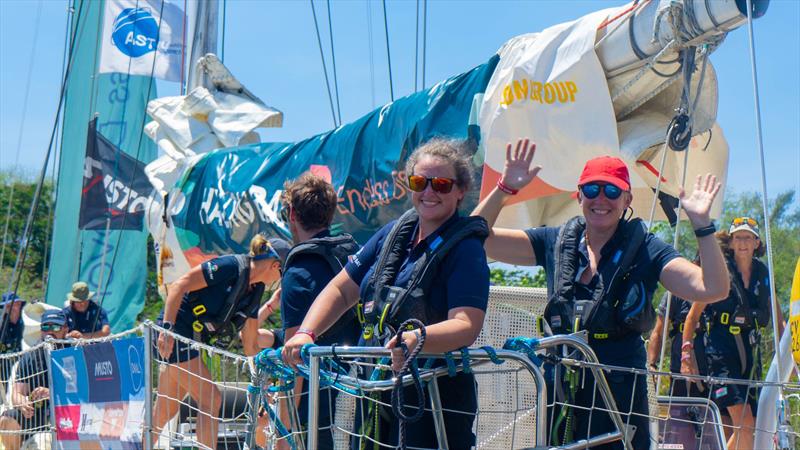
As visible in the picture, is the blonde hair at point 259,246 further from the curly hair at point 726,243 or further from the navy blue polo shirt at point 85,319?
the navy blue polo shirt at point 85,319

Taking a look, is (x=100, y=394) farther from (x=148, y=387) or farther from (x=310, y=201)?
(x=310, y=201)

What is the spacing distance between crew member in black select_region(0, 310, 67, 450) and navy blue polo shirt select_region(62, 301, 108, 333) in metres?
2.65

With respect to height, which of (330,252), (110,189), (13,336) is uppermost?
(110,189)

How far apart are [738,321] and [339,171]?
9.23 ft

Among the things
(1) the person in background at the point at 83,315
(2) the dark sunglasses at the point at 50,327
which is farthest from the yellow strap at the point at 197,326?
(1) the person in background at the point at 83,315

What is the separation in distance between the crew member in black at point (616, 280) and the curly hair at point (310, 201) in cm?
112

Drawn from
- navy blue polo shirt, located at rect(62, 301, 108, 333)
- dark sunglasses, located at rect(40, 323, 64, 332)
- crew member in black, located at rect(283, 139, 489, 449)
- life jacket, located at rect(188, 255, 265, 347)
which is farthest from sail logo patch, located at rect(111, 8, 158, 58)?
crew member in black, located at rect(283, 139, 489, 449)

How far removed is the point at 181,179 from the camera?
9.43 metres

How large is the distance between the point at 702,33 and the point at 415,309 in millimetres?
2719

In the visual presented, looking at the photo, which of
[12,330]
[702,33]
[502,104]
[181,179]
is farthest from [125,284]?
[702,33]

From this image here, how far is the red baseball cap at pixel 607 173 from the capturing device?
3.62 meters

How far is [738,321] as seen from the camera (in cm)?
690

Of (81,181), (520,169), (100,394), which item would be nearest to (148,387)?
(100,394)

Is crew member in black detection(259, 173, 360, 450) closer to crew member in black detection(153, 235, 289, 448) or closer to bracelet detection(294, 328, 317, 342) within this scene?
bracelet detection(294, 328, 317, 342)
